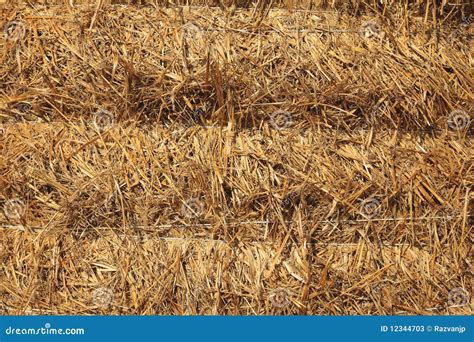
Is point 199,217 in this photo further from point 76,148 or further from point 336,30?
point 336,30

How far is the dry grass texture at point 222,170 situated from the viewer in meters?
2.81

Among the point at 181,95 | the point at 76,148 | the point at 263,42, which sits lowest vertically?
the point at 76,148

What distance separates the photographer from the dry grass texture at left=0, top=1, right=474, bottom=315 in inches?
111

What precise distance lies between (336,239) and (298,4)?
3.77ft

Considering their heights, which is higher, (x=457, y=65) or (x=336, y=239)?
(x=457, y=65)

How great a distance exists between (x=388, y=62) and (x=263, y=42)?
1.98ft

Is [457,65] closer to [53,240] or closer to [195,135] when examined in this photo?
[195,135]

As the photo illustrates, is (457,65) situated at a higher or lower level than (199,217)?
higher

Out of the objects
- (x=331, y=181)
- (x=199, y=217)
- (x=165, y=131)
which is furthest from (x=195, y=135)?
(x=331, y=181)

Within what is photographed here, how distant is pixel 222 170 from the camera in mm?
2848

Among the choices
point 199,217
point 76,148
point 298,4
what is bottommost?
point 199,217

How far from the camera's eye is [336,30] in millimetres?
2949

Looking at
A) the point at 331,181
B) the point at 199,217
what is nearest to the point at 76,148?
the point at 199,217

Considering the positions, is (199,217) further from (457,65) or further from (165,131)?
(457,65)
